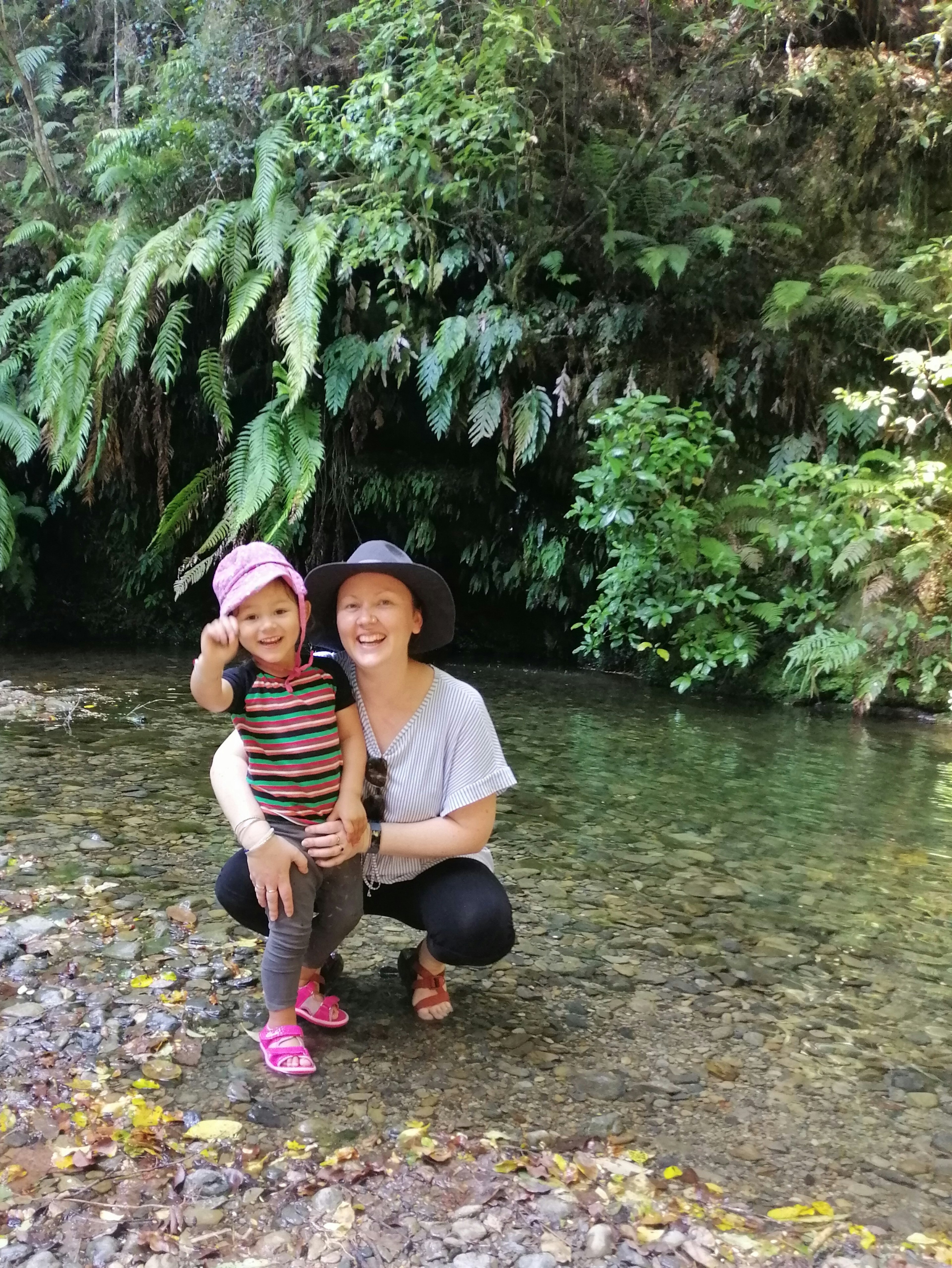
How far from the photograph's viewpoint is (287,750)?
1897mm

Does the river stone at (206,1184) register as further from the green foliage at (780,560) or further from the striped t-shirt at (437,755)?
the green foliage at (780,560)

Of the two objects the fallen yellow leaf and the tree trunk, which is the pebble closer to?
the fallen yellow leaf

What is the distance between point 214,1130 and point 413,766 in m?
0.79

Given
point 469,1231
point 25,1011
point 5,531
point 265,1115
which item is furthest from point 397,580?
point 5,531

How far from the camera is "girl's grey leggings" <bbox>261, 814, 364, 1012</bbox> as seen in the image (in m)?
1.91

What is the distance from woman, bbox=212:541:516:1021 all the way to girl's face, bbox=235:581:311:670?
0.42 ft

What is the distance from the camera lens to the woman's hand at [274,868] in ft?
6.04

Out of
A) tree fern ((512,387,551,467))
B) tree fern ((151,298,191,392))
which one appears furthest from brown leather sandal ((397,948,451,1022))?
tree fern ((151,298,191,392))

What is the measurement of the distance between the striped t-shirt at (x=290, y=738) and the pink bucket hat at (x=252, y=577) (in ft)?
0.31

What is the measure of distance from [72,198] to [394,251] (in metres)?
3.66

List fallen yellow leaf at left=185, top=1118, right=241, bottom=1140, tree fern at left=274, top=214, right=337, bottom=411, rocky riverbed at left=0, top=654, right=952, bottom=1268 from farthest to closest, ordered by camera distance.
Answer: tree fern at left=274, top=214, right=337, bottom=411
fallen yellow leaf at left=185, top=1118, right=241, bottom=1140
rocky riverbed at left=0, top=654, right=952, bottom=1268

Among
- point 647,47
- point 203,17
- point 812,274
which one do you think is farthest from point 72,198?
point 812,274

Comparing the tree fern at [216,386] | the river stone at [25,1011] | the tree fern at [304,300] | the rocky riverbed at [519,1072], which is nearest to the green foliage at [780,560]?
the tree fern at [304,300]

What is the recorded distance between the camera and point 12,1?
367 inches
